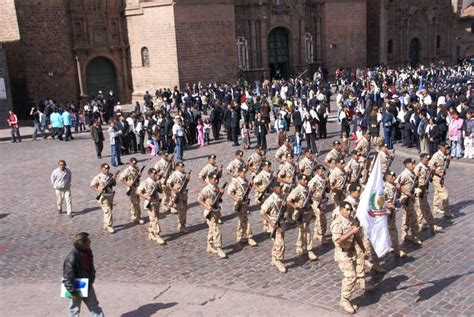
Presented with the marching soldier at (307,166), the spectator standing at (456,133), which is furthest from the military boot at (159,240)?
the spectator standing at (456,133)

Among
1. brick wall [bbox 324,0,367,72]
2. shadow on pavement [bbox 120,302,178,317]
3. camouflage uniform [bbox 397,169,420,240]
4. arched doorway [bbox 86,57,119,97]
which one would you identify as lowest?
shadow on pavement [bbox 120,302,178,317]

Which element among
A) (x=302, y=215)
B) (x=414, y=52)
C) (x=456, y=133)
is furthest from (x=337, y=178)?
(x=414, y=52)

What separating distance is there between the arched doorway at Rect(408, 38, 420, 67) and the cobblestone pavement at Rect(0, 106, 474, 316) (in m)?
37.0

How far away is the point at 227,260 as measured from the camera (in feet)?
36.8

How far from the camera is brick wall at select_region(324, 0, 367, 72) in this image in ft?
137

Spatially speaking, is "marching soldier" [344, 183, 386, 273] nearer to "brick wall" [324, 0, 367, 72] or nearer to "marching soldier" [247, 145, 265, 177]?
"marching soldier" [247, 145, 265, 177]

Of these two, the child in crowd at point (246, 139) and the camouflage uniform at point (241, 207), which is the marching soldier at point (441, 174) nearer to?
the camouflage uniform at point (241, 207)

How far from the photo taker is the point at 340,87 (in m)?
36.6

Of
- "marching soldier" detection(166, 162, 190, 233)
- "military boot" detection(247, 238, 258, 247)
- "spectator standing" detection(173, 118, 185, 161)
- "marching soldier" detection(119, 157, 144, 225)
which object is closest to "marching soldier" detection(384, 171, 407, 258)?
"military boot" detection(247, 238, 258, 247)

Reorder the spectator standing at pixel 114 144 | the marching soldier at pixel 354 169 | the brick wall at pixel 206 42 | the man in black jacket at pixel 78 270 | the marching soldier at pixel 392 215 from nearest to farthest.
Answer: the man in black jacket at pixel 78 270, the marching soldier at pixel 392 215, the marching soldier at pixel 354 169, the spectator standing at pixel 114 144, the brick wall at pixel 206 42

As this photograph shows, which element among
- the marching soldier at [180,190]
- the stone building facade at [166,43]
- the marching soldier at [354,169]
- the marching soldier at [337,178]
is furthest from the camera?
the stone building facade at [166,43]

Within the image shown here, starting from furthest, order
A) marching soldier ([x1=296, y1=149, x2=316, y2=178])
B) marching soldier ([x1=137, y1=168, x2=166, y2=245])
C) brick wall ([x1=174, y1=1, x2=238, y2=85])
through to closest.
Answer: brick wall ([x1=174, y1=1, x2=238, y2=85]), marching soldier ([x1=296, y1=149, x2=316, y2=178]), marching soldier ([x1=137, y1=168, x2=166, y2=245])

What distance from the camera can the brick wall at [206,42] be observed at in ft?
111

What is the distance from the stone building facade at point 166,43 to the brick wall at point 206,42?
6 centimetres
